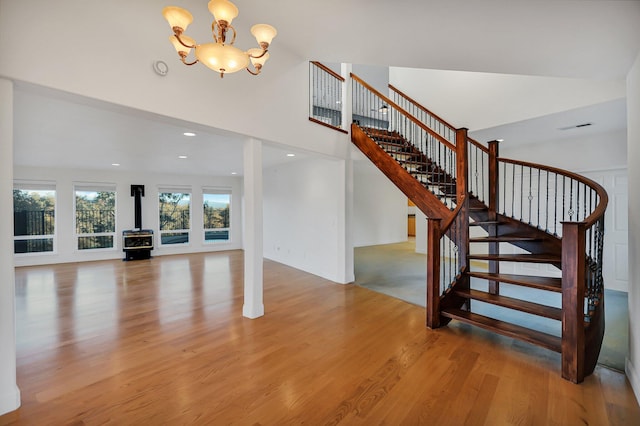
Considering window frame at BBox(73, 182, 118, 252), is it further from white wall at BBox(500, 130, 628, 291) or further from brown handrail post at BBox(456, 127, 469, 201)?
white wall at BBox(500, 130, 628, 291)

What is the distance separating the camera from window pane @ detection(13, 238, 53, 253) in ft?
22.2

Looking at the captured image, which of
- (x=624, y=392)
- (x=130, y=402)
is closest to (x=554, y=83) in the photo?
(x=624, y=392)

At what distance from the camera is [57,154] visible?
548 cm

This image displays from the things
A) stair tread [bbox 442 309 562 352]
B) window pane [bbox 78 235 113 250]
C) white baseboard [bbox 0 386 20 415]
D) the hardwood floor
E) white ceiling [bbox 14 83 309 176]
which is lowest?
the hardwood floor

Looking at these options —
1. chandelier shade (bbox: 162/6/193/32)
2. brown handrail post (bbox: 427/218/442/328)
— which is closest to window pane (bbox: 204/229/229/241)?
brown handrail post (bbox: 427/218/442/328)

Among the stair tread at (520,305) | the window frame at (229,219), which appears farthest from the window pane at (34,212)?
the stair tread at (520,305)

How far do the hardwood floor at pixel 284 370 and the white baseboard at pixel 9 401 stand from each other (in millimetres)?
57

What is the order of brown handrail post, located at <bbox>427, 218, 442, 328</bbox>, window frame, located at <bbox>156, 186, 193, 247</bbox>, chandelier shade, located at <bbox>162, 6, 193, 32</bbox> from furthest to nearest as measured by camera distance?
window frame, located at <bbox>156, 186, 193, 247</bbox> < brown handrail post, located at <bbox>427, 218, 442, 328</bbox> < chandelier shade, located at <bbox>162, 6, 193, 32</bbox>

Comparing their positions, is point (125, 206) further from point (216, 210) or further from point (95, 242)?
point (216, 210)

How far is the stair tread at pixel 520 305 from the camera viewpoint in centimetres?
256

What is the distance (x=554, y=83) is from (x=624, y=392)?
3.76 metres

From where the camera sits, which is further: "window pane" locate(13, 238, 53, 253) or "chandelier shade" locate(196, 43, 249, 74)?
"window pane" locate(13, 238, 53, 253)

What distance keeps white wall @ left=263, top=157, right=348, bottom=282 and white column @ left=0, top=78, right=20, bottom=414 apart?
4034 millimetres

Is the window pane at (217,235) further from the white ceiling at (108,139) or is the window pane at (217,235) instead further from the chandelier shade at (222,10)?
the chandelier shade at (222,10)
